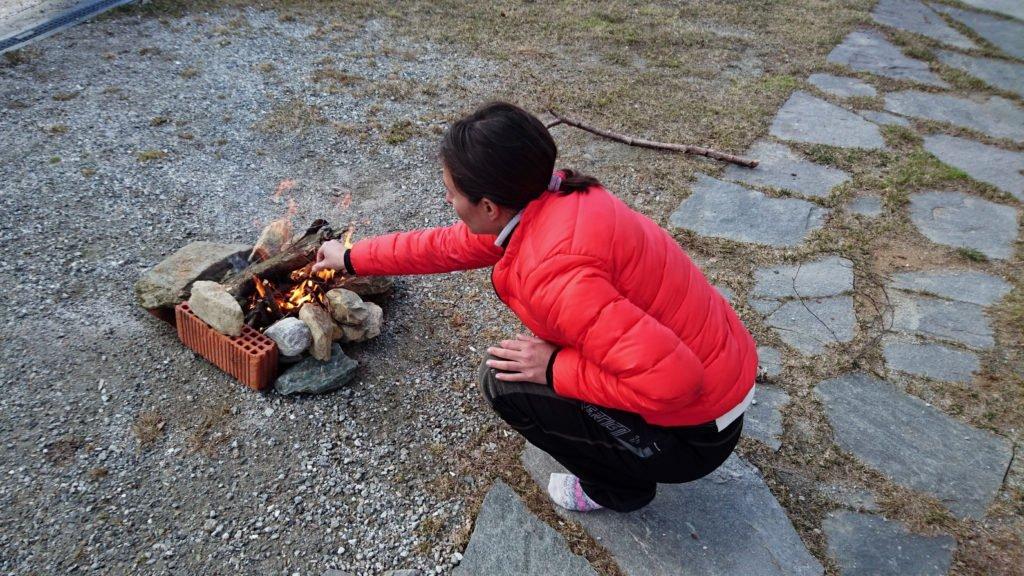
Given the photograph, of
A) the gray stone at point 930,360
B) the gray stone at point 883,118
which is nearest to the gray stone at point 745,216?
the gray stone at point 930,360

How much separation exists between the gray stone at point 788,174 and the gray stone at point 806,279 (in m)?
0.80

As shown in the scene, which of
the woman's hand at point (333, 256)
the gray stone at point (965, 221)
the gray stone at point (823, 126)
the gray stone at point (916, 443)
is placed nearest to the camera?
the gray stone at point (916, 443)

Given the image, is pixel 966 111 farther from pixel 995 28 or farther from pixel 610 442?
pixel 610 442

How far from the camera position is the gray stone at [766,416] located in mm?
2600

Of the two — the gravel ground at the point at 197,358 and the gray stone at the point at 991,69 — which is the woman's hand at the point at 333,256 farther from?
the gray stone at the point at 991,69

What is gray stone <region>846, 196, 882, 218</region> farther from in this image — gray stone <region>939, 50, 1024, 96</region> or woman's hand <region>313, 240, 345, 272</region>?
woman's hand <region>313, 240, 345, 272</region>

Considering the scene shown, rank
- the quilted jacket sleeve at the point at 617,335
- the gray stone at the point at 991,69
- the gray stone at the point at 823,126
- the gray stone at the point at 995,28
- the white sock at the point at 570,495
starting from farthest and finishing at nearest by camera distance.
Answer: the gray stone at the point at 995,28 < the gray stone at the point at 991,69 < the gray stone at the point at 823,126 < the white sock at the point at 570,495 < the quilted jacket sleeve at the point at 617,335

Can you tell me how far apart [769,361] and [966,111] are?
379 centimetres

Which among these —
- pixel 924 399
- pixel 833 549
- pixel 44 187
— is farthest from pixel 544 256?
pixel 44 187

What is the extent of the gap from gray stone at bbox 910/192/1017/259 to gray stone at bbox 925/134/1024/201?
1.05 feet

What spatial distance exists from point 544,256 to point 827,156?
3618 millimetres

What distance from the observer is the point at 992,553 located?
217 centimetres

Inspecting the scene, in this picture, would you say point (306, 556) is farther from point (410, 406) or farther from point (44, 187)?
point (44, 187)

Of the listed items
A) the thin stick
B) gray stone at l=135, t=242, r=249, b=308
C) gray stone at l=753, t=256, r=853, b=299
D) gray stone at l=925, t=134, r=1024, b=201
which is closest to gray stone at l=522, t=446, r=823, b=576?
gray stone at l=753, t=256, r=853, b=299
